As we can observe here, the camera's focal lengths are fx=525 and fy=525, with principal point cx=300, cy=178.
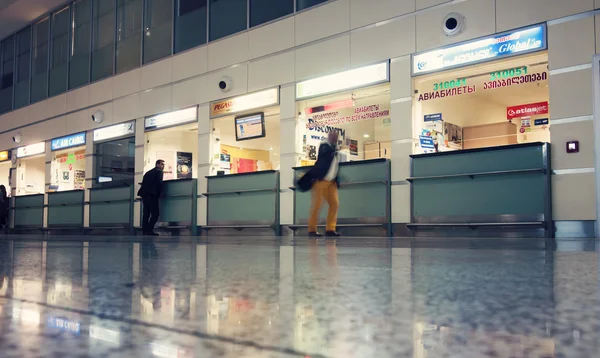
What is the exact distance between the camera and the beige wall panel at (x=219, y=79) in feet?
43.9

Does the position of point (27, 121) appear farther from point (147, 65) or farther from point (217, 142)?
point (217, 142)

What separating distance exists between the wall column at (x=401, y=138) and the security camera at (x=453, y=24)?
91cm

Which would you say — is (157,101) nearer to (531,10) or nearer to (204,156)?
(204,156)

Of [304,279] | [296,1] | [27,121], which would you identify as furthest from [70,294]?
[27,121]

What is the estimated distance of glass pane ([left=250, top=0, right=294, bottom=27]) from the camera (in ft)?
41.2

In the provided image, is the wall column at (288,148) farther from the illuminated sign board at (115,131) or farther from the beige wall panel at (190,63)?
the illuminated sign board at (115,131)

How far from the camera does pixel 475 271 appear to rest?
1.79 meters

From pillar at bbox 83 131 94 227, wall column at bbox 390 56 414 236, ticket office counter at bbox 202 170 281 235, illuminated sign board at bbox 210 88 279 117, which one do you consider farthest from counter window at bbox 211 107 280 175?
pillar at bbox 83 131 94 227

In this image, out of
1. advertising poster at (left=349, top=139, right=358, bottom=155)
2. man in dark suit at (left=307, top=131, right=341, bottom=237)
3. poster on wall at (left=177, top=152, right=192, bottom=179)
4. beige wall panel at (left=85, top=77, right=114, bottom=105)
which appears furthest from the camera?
beige wall panel at (left=85, top=77, right=114, bottom=105)

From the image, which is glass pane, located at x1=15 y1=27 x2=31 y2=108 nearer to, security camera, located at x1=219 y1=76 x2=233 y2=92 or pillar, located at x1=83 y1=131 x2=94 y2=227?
pillar, located at x1=83 y1=131 x2=94 y2=227

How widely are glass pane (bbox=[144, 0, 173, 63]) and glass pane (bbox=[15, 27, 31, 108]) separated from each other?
802 centimetres

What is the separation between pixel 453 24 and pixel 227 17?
6533 mm

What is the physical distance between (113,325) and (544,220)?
877 centimetres

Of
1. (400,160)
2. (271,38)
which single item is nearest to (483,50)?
(400,160)
